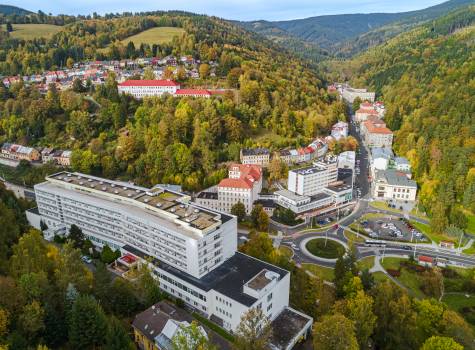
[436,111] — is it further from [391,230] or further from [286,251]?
[286,251]

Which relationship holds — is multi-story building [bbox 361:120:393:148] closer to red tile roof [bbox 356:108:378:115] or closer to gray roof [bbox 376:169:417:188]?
red tile roof [bbox 356:108:378:115]

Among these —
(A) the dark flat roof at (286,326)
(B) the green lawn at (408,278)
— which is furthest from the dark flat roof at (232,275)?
(B) the green lawn at (408,278)

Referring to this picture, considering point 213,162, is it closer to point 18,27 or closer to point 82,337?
point 82,337

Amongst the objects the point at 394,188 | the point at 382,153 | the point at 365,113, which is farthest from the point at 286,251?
the point at 365,113

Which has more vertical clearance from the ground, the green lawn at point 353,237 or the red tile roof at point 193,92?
the red tile roof at point 193,92

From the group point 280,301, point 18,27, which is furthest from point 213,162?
point 18,27

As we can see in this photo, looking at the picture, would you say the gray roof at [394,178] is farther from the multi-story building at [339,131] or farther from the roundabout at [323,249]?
the roundabout at [323,249]

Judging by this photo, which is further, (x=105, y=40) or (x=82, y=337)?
(x=105, y=40)
